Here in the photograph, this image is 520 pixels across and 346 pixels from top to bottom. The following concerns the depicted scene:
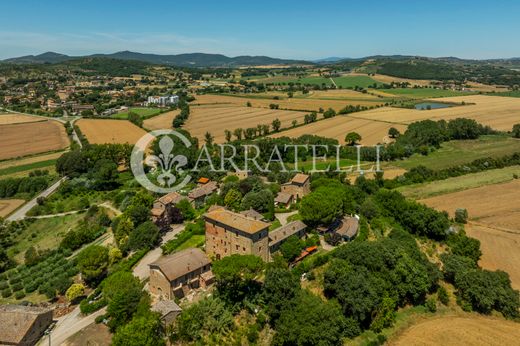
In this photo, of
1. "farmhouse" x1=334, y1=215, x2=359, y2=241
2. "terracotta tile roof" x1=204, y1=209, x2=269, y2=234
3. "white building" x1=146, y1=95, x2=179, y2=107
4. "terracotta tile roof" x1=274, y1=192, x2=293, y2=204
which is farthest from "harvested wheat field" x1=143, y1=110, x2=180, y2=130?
"farmhouse" x1=334, y1=215, x2=359, y2=241

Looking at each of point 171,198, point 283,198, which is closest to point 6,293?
point 171,198

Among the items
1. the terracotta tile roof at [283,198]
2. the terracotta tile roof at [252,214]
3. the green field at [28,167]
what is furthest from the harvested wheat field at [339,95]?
the terracotta tile roof at [252,214]

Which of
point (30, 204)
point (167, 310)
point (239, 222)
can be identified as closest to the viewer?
point (167, 310)

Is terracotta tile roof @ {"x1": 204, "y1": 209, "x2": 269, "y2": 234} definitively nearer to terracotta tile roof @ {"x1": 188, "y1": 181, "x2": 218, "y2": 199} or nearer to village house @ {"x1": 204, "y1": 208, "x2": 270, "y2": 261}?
village house @ {"x1": 204, "y1": 208, "x2": 270, "y2": 261}

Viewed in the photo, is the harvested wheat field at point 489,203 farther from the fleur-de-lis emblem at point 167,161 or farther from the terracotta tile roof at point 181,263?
the fleur-de-lis emblem at point 167,161

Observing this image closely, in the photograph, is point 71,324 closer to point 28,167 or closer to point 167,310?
point 167,310
